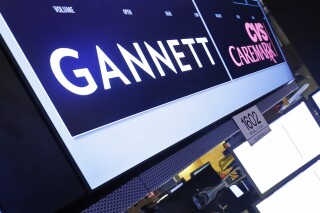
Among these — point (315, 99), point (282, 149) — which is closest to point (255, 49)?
point (282, 149)

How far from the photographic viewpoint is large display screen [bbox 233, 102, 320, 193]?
5.30 ft

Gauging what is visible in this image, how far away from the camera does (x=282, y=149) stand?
171cm

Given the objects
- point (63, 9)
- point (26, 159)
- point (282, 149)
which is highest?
point (63, 9)

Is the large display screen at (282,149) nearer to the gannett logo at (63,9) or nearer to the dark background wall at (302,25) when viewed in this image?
the dark background wall at (302,25)

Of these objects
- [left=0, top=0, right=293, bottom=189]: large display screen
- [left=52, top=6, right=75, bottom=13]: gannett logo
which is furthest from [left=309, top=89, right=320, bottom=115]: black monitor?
[left=52, top=6, right=75, bottom=13]: gannett logo

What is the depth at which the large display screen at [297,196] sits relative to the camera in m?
1.58

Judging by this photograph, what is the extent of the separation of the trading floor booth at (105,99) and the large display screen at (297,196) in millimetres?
503

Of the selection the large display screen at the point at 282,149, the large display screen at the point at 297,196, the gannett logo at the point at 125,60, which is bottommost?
the large display screen at the point at 297,196

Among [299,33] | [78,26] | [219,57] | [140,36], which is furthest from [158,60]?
[299,33]

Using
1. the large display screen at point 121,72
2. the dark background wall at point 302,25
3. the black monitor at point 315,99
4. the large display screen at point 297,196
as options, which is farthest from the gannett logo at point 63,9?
the dark background wall at point 302,25

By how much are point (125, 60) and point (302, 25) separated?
2.00m

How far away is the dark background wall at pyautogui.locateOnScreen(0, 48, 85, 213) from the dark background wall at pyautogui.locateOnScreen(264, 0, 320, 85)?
227 cm

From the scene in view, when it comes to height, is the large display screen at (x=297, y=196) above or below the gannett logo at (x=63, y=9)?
below

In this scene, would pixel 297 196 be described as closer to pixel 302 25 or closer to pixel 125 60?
pixel 125 60
